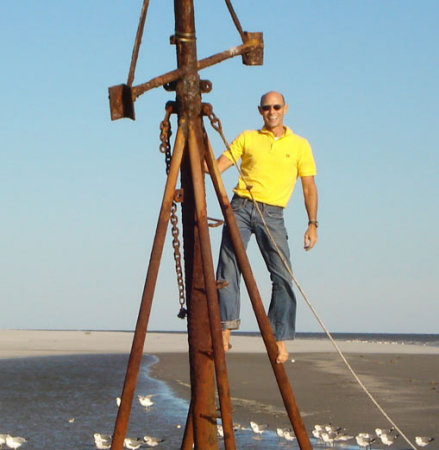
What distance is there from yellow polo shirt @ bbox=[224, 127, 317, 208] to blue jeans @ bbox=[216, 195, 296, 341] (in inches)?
4.4

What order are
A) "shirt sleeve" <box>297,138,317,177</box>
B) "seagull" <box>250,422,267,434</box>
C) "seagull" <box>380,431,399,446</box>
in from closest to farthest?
1. "shirt sleeve" <box>297,138,317,177</box>
2. "seagull" <box>380,431,399,446</box>
3. "seagull" <box>250,422,267,434</box>

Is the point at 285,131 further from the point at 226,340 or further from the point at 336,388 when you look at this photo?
the point at 336,388

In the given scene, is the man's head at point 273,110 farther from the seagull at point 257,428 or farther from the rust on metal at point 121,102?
the seagull at point 257,428

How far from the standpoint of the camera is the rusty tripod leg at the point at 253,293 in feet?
27.6

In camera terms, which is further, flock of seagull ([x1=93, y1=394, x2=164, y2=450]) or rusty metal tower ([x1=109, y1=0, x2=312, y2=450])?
flock of seagull ([x1=93, y1=394, x2=164, y2=450])

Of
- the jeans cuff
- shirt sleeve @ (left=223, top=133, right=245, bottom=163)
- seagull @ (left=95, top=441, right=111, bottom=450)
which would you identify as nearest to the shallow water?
seagull @ (left=95, top=441, right=111, bottom=450)

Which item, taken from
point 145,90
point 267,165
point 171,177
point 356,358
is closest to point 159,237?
point 171,177

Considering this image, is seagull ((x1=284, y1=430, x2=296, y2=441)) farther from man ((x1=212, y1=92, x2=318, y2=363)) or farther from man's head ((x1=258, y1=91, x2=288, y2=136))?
man's head ((x1=258, y1=91, x2=288, y2=136))

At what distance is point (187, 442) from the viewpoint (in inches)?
356

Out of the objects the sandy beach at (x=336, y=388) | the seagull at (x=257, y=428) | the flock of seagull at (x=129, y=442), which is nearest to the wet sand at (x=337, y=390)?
the sandy beach at (x=336, y=388)

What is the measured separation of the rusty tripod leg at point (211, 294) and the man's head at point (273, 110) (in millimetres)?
1351

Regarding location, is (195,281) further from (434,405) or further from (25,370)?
(25,370)

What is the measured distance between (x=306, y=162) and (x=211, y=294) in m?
2.07

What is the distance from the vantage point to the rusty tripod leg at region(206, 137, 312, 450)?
27.6ft
